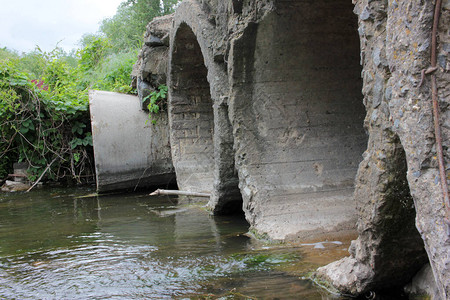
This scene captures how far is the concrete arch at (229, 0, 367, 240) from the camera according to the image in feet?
14.5

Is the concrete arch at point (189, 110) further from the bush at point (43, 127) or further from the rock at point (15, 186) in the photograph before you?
the rock at point (15, 186)

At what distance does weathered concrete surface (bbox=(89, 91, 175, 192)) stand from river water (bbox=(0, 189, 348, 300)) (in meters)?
1.34

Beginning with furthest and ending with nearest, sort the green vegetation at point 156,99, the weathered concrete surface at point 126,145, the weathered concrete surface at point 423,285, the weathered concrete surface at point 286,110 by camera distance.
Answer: the green vegetation at point 156,99
the weathered concrete surface at point 126,145
the weathered concrete surface at point 286,110
the weathered concrete surface at point 423,285

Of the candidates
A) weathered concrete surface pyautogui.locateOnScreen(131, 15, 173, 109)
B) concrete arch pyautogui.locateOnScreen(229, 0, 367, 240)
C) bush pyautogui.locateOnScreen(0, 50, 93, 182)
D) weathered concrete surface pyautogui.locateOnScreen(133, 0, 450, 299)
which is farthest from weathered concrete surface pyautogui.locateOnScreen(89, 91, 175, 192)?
concrete arch pyautogui.locateOnScreen(229, 0, 367, 240)

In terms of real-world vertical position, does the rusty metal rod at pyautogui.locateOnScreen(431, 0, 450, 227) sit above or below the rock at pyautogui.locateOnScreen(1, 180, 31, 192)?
above

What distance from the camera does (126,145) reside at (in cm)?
→ 753

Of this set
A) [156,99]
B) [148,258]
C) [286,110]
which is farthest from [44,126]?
[148,258]

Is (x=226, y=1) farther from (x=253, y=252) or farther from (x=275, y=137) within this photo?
(x=253, y=252)

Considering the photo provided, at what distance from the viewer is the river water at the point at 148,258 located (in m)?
2.96

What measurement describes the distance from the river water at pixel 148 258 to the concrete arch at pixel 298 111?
57 cm

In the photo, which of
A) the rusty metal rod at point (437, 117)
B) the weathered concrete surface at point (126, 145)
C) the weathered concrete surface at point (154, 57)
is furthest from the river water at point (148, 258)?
the weathered concrete surface at point (154, 57)

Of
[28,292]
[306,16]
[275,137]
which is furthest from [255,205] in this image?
[28,292]

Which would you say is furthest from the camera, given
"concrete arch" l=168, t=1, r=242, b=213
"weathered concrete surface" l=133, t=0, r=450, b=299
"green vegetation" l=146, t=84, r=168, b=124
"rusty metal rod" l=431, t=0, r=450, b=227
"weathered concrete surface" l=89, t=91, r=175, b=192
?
"green vegetation" l=146, t=84, r=168, b=124

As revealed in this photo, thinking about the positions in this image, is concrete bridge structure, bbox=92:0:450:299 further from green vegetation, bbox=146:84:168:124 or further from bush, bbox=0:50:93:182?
bush, bbox=0:50:93:182
